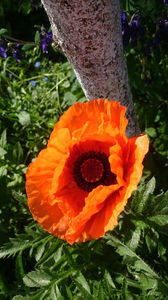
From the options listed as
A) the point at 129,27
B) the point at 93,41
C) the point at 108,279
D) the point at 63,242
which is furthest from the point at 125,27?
the point at 108,279

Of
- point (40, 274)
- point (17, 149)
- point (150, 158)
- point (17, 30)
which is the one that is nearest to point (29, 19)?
point (17, 30)

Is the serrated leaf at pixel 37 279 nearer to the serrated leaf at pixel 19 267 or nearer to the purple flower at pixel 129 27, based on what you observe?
the serrated leaf at pixel 19 267

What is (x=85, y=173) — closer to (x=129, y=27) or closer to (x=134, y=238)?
(x=134, y=238)

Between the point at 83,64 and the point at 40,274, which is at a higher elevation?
the point at 83,64

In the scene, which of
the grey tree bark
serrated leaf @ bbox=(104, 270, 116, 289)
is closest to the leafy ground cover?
serrated leaf @ bbox=(104, 270, 116, 289)

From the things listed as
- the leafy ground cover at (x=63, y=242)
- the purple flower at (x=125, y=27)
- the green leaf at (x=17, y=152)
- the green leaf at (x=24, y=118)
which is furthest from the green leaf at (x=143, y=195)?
the green leaf at (x=24, y=118)

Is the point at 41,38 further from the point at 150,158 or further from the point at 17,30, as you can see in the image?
the point at 17,30

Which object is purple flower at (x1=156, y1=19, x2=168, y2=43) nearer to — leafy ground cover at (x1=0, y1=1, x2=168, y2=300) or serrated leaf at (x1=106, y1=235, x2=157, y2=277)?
leafy ground cover at (x1=0, y1=1, x2=168, y2=300)
